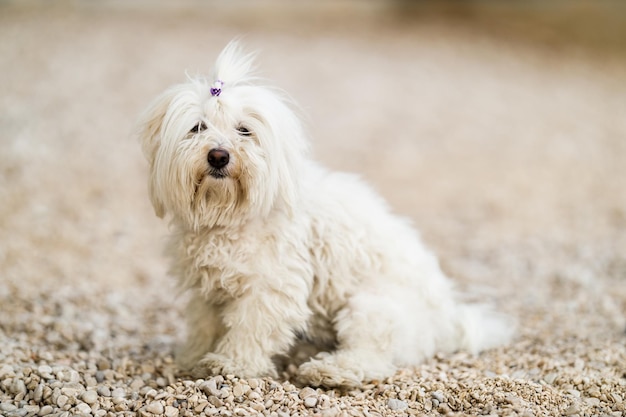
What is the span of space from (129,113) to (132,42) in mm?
2631

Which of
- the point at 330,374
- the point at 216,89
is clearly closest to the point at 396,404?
the point at 330,374

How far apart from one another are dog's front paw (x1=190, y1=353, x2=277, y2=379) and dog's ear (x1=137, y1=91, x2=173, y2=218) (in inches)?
33.4

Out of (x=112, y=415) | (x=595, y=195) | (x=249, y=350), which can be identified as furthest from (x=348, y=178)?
(x=595, y=195)

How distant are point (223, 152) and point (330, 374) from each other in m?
1.30

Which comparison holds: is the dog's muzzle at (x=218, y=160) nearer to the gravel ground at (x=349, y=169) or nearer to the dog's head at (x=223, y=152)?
the dog's head at (x=223, y=152)

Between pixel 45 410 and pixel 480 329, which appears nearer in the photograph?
pixel 45 410

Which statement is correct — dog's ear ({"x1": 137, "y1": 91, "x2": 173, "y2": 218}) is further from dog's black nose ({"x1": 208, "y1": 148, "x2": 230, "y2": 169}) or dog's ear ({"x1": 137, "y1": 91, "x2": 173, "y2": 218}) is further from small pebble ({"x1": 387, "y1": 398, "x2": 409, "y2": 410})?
small pebble ({"x1": 387, "y1": 398, "x2": 409, "y2": 410})

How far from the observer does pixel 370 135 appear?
8.64 meters

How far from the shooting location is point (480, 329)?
395cm

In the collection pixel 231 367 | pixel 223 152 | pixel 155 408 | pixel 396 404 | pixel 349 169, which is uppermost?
pixel 349 169

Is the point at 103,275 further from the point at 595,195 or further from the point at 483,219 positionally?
the point at 595,195

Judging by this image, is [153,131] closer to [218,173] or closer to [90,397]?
[218,173]

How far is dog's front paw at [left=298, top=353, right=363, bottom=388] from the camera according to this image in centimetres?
325

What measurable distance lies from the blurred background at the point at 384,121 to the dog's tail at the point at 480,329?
3.24ft
